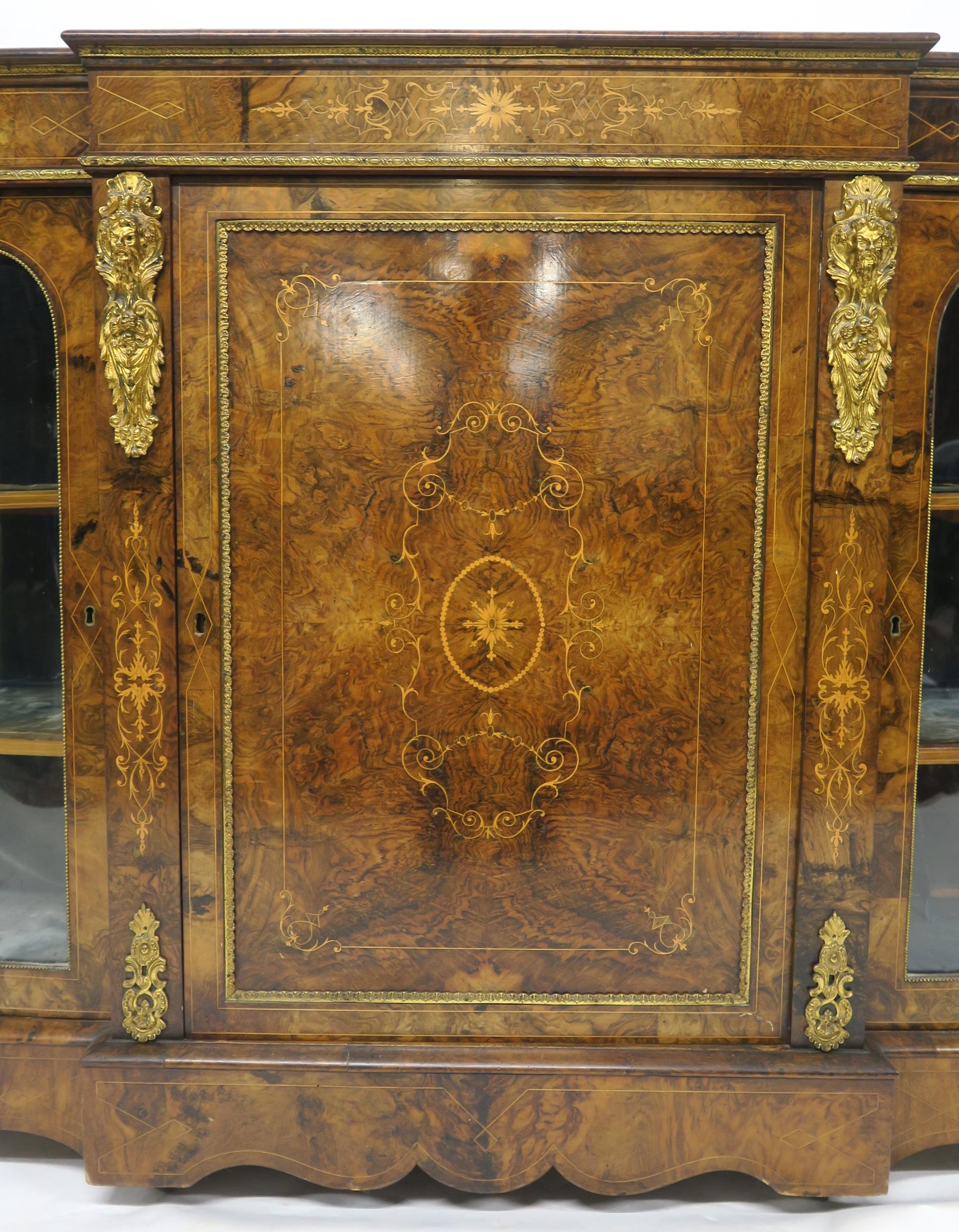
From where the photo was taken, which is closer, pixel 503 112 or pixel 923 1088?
pixel 503 112

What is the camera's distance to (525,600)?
1.98 metres

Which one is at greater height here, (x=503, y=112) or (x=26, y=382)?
(x=503, y=112)

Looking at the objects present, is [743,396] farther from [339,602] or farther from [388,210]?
[339,602]

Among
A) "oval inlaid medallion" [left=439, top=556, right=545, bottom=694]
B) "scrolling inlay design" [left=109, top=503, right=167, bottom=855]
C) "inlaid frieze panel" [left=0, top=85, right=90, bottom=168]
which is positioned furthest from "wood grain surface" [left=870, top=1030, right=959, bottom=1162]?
"inlaid frieze panel" [left=0, top=85, right=90, bottom=168]

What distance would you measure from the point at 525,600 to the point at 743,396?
614 millimetres

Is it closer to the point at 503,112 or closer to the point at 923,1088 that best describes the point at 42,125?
the point at 503,112

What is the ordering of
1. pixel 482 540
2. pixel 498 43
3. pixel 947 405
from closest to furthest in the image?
pixel 498 43 < pixel 482 540 < pixel 947 405

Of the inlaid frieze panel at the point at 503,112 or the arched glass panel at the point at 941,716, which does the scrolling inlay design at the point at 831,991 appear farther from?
the inlaid frieze panel at the point at 503,112

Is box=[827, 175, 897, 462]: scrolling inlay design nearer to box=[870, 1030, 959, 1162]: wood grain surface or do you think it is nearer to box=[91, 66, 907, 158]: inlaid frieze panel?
box=[91, 66, 907, 158]: inlaid frieze panel

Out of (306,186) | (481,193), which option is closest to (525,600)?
(481,193)

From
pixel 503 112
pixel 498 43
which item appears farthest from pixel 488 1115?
pixel 498 43

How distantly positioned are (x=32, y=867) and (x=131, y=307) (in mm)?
1275

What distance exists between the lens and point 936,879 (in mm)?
2158

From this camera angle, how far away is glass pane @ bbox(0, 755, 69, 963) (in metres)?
2.16
